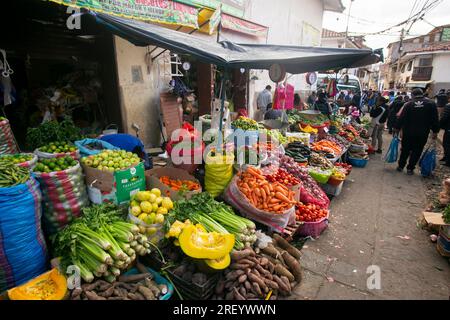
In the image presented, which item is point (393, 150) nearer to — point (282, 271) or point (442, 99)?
point (442, 99)

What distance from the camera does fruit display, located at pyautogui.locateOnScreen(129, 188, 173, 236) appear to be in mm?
3115

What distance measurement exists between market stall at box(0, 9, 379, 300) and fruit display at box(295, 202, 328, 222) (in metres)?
0.02

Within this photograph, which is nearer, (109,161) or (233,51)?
(109,161)

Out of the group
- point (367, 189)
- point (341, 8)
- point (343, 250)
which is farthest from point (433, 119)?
point (341, 8)

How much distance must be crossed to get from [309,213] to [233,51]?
3.15 metres

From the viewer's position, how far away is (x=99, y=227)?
9.07ft

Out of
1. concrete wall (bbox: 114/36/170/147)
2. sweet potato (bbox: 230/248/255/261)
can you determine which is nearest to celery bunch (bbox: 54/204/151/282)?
sweet potato (bbox: 230/248/255/261)

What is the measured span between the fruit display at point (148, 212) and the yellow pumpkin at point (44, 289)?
888 mm

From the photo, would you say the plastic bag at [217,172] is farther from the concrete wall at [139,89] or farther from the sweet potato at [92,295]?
the concrete wall at [139,89]

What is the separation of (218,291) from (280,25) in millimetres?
13132

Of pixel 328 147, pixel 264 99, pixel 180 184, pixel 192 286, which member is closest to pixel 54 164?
pixel 180 184

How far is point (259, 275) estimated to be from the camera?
9.96ft

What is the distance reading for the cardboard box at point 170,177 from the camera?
12.6 feet
